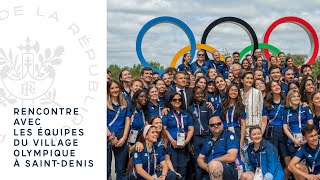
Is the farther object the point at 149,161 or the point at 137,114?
the point at 137,114

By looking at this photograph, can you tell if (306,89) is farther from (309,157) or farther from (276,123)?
(309,157)

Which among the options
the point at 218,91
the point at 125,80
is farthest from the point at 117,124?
the point at 218,91

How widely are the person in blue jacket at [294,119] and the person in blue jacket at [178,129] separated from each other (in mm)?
1347

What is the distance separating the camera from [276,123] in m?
7.48

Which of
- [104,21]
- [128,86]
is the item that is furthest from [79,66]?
[128,86]

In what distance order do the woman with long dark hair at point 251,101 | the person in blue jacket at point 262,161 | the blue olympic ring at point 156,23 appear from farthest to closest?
1. the blue olympic ring at point 156,23
2. the woman with long dark hair at point 251,101
3. the person in blue jacket at point 262,161

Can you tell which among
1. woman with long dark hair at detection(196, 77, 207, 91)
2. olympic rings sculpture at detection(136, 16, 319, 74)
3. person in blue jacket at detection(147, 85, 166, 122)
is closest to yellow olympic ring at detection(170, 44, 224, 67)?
olympic rings sculpture at detection(136, 16, 319, 74)

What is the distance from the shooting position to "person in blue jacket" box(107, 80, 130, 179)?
22.3 ft

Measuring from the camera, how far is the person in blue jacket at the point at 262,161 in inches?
237

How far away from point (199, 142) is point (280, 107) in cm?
126

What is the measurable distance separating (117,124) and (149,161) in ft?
2.99

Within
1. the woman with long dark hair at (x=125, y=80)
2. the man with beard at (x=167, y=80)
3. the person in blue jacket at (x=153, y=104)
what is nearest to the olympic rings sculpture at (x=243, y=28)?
the man with beard at (x=167, y=80)

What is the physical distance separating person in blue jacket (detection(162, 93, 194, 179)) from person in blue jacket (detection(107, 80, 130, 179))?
0.56m

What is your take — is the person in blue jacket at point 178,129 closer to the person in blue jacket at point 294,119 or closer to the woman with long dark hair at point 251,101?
the woman with long dark hair at point 251,101
